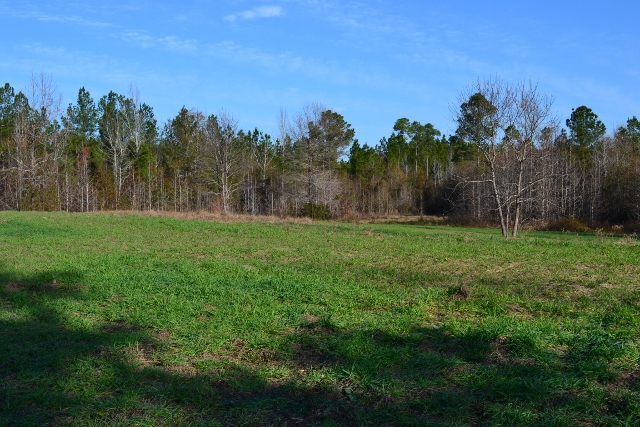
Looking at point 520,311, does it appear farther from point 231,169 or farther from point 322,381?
point 231,169

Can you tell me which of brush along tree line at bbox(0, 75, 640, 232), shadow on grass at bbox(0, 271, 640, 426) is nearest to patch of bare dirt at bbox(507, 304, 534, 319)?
shadow on grass at bbox(0, 271, 640, 426)

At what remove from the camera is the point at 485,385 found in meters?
4.69

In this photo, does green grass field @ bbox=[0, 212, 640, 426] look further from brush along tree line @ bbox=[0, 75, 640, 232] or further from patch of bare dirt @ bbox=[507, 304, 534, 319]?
brush along tree line @ bbox=[0, 75, 640, 232]

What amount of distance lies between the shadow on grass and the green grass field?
0.06 ft

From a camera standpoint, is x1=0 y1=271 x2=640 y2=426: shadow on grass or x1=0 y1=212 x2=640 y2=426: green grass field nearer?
x1=0 y1=271 x2=640 y2=426: shadow on grass

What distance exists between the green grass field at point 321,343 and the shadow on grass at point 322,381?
0.02 m

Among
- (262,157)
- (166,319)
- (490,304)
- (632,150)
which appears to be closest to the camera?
(166,319)

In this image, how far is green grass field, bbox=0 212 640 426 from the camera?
14.3ft

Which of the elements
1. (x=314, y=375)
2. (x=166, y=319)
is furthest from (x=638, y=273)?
(x=166, y=319)

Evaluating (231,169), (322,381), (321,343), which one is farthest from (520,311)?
(231,169)

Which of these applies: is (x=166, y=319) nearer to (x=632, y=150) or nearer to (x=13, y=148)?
(x=13, y=148)

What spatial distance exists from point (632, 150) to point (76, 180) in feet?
180

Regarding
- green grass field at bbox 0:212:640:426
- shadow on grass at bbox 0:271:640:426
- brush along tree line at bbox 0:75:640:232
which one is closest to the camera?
shadow on grass at bbox 0:271:640:426

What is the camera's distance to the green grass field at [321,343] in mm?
4344
